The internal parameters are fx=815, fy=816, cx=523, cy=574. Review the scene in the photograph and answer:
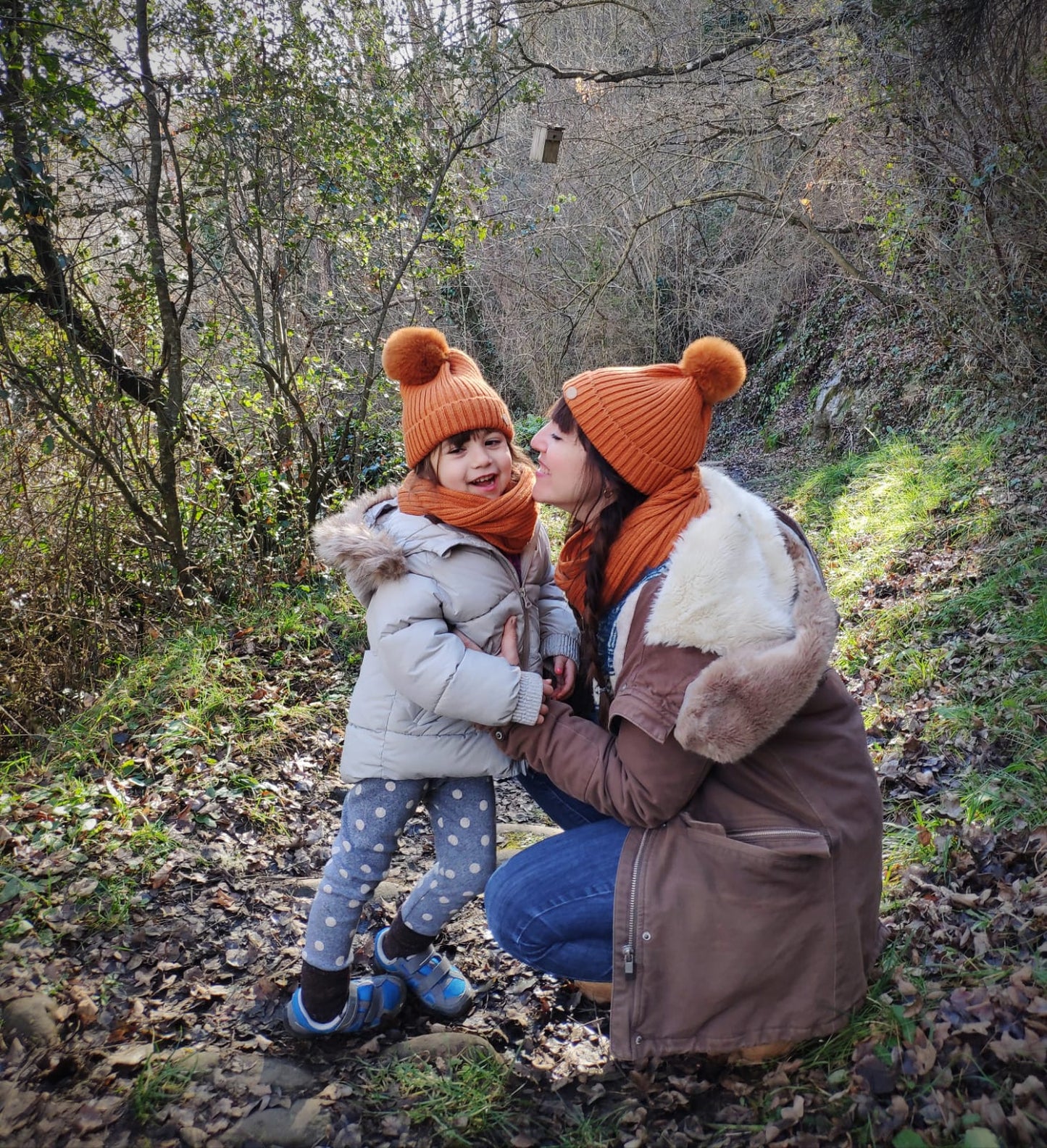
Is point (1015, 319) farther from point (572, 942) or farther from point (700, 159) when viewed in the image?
point (572, 942)

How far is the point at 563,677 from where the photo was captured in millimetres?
2537

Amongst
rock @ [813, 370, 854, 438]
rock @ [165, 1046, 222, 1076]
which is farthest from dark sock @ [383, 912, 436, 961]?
rock @ [813, 370, 854, 438]

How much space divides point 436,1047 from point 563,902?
741mm

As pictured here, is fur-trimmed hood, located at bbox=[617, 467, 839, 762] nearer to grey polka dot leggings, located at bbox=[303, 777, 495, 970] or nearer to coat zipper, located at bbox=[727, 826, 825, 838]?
coat zipper, located at bbox=[727, 826, 825, 838]

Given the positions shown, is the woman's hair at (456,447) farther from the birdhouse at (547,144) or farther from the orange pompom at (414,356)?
the birdhouse at (547,144)

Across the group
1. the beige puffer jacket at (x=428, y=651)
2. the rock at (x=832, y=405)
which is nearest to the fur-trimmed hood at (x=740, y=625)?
the beige puffer jacket at (x=428, y=651)

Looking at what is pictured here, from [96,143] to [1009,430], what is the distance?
6.74 metres

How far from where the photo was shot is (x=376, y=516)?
8.51 feet

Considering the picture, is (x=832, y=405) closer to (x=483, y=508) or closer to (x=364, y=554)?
(x=483, y=508)

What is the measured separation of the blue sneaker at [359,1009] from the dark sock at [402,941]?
0.27 feet

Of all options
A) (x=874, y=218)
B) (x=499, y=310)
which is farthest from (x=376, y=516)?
(x=499, y=310)

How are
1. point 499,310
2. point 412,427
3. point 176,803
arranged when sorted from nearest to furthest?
1. point 412,427
2. point 176,803
3. point 499,310

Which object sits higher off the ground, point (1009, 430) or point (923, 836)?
point (1009, 430)

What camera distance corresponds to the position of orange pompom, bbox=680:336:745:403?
2143 mm
